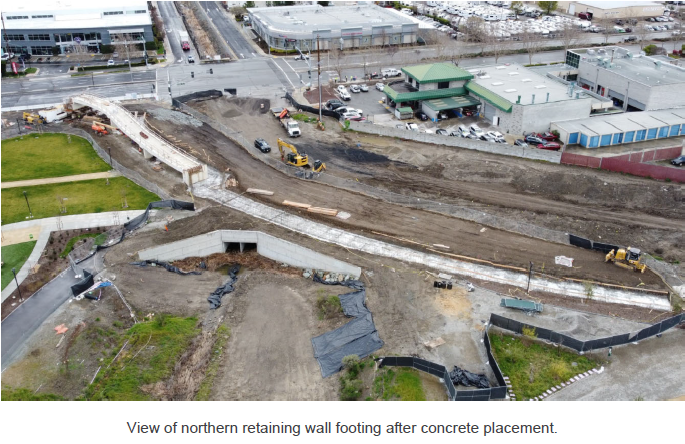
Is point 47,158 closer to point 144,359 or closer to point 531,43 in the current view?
point 144,359

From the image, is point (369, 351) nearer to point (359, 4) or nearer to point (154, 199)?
point (154, 199)

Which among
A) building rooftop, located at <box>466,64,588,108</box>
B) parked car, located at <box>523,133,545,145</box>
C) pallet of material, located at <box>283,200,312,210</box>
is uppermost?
building rooftop, located at <box>466,64,588,108</box>

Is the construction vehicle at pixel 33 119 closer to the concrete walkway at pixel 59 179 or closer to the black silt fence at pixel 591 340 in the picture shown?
the concrete walkway at pixel 59 179

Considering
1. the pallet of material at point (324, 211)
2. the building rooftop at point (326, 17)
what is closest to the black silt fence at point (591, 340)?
the pallet of material at point (324, 211)

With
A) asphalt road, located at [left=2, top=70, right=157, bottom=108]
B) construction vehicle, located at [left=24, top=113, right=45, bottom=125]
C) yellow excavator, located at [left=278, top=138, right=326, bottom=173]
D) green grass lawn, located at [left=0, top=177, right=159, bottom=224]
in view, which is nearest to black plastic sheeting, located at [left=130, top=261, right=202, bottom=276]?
green grass lawn, located at [left=0, top=177, right=159, bottom=224]

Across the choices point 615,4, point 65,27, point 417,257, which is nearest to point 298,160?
point 417,257

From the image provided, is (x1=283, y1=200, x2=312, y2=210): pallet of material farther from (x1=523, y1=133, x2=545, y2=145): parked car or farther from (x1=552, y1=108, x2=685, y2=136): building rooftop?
(x1=552, y1=108, x2=685, y2=136): building rooftop
